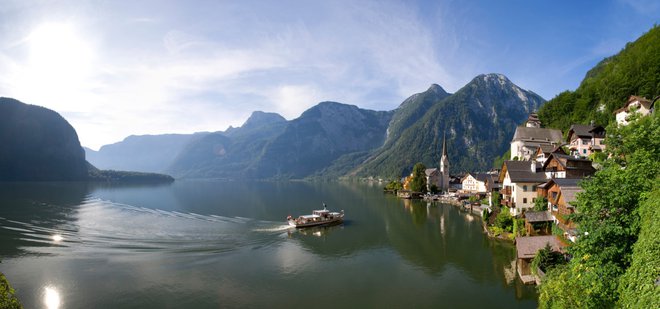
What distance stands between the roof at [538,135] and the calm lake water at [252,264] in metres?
37.6

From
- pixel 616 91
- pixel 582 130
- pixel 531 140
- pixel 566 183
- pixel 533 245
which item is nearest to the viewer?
pixel 533 245

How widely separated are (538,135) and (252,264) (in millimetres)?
83426

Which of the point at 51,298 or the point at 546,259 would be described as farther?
the point at 546,259

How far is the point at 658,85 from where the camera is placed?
67.1 m

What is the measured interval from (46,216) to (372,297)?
72846mm

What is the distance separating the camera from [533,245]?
101ft

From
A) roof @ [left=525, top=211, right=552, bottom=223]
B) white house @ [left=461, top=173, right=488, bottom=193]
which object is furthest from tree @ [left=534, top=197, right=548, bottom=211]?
white house @ [left=461, top=173, right=488, bottom=193]

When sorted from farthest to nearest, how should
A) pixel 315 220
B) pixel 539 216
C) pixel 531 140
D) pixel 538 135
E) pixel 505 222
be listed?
pixel 538 135 < pixel 531 140 < pixel 315 220 < pixel 505 222 < pixel 539 216

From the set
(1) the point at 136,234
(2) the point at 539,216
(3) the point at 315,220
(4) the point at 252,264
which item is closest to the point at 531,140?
(2) the point at 539,216

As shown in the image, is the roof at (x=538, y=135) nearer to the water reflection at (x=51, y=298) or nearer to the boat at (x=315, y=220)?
the boat at (x=315, y=220)

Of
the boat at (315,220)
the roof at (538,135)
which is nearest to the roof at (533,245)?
the boat at (315,220)

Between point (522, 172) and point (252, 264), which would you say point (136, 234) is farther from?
point (522, 172)

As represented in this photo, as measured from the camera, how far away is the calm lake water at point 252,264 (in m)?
27.7

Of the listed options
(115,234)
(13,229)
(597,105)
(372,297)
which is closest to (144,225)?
(115,234)
